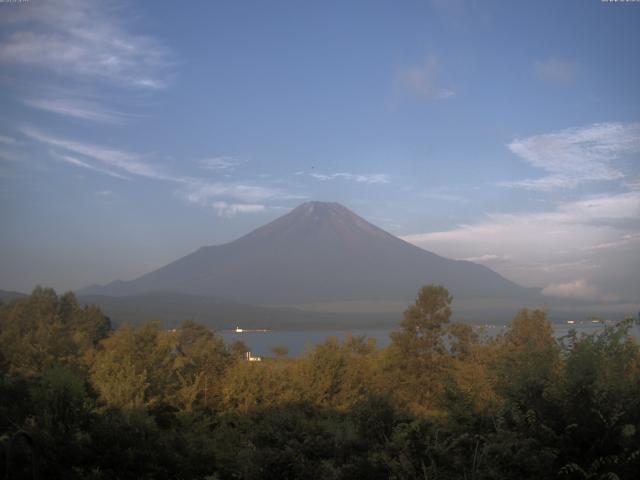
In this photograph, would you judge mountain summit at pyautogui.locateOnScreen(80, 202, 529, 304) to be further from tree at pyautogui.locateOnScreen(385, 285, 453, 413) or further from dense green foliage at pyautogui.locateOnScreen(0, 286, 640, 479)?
dense green foliage at pyautogui.locateOnScreen(0, 286, 640, 479)

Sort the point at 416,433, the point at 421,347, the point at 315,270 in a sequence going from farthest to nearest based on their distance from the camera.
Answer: the point at 315,270 → the point at 421,347 → the point at 416,433

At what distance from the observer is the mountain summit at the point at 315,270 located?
154 m

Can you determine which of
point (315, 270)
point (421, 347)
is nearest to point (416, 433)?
point (421, 347)

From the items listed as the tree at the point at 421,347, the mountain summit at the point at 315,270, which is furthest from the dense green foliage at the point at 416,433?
the mountain summit at the point at 315,270

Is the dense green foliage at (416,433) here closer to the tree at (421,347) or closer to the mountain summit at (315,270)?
the tree at (421,347)

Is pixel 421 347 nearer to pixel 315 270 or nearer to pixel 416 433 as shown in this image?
pixel 416 433

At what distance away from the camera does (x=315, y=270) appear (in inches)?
6398

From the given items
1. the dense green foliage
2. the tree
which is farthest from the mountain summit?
the dense green foliage

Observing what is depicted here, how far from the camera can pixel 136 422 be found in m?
7.48

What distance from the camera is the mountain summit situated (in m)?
154

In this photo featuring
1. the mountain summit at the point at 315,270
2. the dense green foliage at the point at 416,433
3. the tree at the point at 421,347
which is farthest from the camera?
the mountain summit at the point at 315,270

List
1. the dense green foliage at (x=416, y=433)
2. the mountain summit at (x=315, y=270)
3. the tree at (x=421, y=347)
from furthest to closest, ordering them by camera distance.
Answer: the mountain summit at (x=315, y=270)
the tree at (x=421, y=347)
the dense green foliage at (x=416, y=433)

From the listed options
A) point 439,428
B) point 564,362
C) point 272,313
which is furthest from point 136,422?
point 272,313

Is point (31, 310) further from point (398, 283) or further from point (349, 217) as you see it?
point (349, 217)
